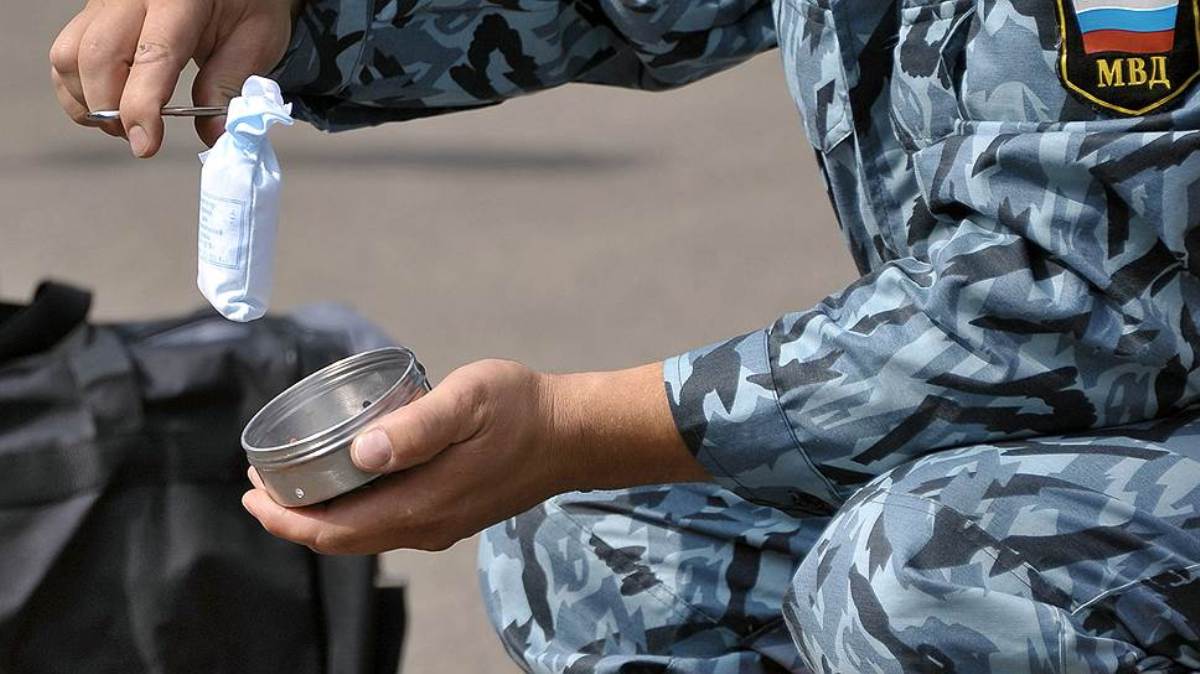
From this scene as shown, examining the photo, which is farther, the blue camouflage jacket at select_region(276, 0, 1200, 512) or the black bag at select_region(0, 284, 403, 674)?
the black bag at select_region(0, 284, 403, 674)

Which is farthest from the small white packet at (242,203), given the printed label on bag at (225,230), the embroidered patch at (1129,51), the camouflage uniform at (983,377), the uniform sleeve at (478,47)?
the embroidered patch at (1129,51)

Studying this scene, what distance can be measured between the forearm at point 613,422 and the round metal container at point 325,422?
106mm

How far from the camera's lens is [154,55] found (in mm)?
1388

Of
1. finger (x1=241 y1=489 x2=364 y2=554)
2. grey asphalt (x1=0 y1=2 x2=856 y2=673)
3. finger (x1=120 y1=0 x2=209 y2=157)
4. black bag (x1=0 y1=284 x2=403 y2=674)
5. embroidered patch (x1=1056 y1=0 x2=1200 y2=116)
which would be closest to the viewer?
embroidered patch (x1=1056 y1=0 x2=1200 y2=116)

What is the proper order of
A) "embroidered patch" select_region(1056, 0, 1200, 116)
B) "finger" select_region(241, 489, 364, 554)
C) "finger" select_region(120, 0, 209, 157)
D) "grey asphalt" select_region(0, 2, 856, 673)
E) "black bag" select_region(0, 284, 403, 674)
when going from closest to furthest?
"embroidered patch" select_region(1056, 0, 1200, 116)
"finger" select_region(241, 489, 364, 554)
"finger" select_region(120, 0, 209, 157)
"black bag" select_region(0, 284, 403, 674)
"grey asphalt" select_region(0, 2, 856, 673)

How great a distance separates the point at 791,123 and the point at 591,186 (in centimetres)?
57

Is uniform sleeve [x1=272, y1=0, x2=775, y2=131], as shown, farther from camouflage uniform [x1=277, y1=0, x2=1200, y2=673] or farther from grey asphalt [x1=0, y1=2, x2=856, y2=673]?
grey asphalt [x1=0, y1=2, x2=856, y2=673]

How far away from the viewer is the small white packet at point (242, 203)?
1.33 meters

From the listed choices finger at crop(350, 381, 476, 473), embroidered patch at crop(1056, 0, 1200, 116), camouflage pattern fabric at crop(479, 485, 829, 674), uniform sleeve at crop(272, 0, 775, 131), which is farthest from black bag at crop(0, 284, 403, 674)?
embroidered patch at crop(1056, 0, 1200, 116)

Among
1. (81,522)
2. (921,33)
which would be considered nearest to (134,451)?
(81,522)

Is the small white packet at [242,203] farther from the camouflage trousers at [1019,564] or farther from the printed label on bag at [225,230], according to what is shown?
the camouflage trousers at [1019,564]

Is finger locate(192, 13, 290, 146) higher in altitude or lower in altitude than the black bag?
higher

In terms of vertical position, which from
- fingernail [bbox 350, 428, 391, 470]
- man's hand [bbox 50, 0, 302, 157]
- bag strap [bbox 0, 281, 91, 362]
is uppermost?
man's hand [bbox 50, 0, 302, 157]

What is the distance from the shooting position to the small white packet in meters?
1.33
